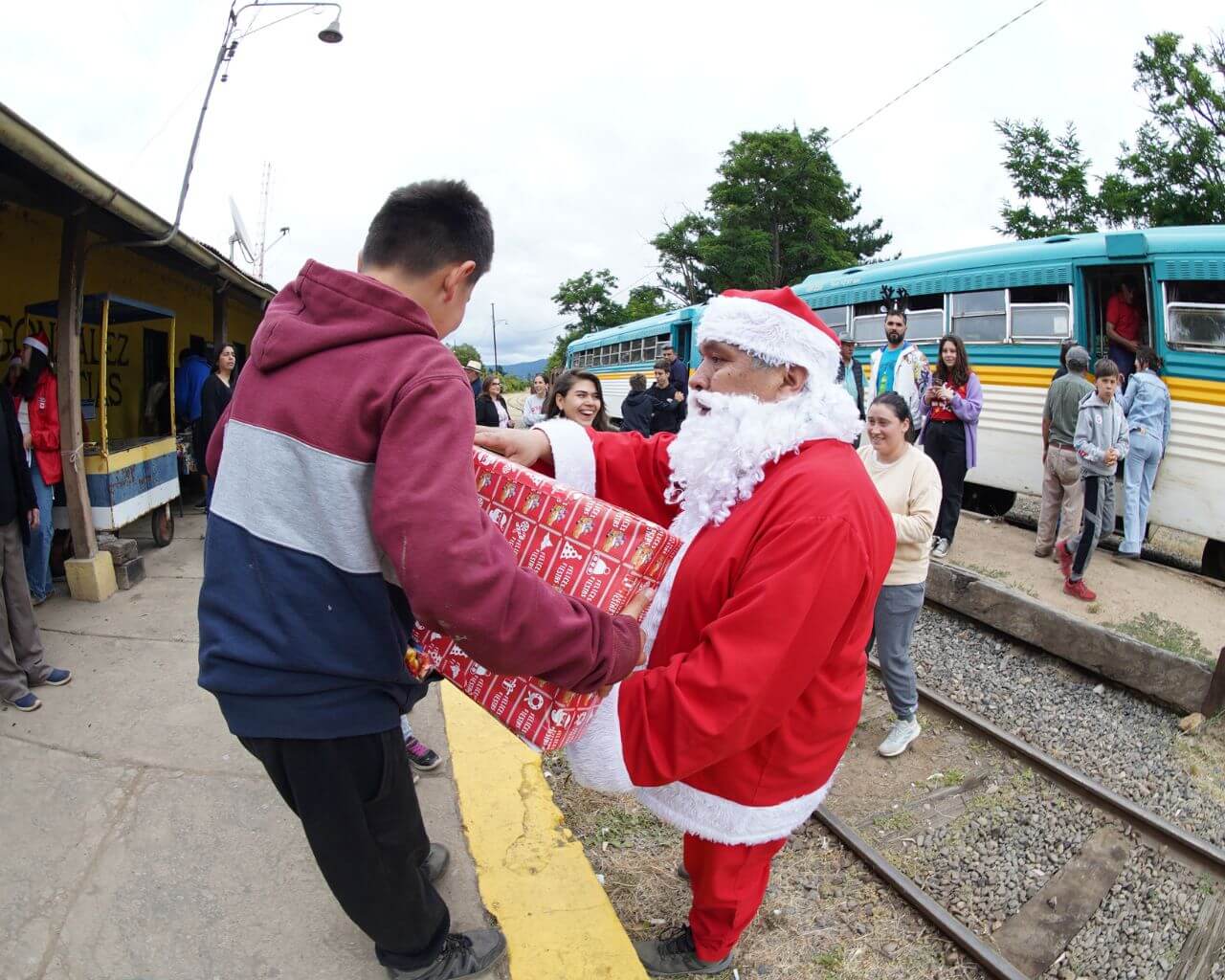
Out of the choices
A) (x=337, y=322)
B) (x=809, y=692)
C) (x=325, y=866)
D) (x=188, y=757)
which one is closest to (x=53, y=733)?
(x=188, y=757)

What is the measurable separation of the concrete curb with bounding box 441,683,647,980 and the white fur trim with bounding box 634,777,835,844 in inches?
32.7

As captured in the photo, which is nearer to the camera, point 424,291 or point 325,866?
point 424,291

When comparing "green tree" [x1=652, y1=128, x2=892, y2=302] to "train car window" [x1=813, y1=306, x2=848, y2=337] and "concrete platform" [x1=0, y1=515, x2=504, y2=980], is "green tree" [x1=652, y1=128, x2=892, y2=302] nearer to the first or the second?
"train car window" [x1=813, y1=306, x2=848, y2=337]

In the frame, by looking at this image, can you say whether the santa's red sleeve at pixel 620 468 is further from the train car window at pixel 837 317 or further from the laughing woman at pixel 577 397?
the train car window at pixel 837 317

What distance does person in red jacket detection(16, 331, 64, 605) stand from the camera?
4848 mm

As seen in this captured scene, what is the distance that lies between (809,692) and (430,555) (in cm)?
104

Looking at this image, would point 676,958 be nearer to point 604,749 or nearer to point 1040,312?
point 604,749

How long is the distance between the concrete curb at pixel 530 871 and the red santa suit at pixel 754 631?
0.48 meters

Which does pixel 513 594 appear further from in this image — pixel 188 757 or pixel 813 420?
pixel 188 757

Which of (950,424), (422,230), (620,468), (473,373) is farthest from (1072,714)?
(473,373)

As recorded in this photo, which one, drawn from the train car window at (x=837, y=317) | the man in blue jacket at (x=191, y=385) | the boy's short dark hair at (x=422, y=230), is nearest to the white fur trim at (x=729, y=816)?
the boy's short dark hair at (x=422, y=230)

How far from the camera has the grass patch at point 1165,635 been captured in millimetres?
5152

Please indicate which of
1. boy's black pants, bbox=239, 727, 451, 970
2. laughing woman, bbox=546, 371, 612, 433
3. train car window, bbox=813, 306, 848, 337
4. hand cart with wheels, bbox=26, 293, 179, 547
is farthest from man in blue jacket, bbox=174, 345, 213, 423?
train car window, bbox=813, 306, 848, 337

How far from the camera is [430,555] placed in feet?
4.28
